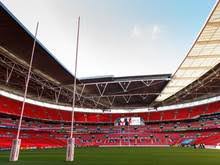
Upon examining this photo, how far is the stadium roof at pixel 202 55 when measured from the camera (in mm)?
19211

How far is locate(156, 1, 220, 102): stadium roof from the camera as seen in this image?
19.2m

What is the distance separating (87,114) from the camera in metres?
71.3

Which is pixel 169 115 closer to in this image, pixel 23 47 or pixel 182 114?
pixel 182 114

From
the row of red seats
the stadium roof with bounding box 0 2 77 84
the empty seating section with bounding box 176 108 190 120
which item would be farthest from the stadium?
the row of red seats

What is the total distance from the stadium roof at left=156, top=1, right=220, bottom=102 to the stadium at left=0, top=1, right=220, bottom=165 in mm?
104

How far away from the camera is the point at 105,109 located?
7219 centimetres

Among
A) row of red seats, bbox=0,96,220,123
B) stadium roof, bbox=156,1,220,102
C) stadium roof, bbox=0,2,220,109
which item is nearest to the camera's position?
stadium roof, bbox=156,1,220,102

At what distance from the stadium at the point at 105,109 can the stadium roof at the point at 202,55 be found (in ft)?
0.34

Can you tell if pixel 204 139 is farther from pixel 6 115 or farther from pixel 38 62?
pixel 6 115

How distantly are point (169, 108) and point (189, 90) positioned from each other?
79.0 feet

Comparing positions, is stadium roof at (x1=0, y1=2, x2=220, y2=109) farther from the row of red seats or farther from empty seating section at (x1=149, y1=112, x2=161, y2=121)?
empty seating section at (x1=149, y1=112, x2=161, y2=121)

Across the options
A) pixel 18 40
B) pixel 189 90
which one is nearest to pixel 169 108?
pixel 189 90

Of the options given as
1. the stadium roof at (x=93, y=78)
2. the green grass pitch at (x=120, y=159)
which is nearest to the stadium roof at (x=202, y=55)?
the stadium roof at (x=93, y=78)

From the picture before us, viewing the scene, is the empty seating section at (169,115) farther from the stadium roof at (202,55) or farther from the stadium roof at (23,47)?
the stadium roof at (23,47)
